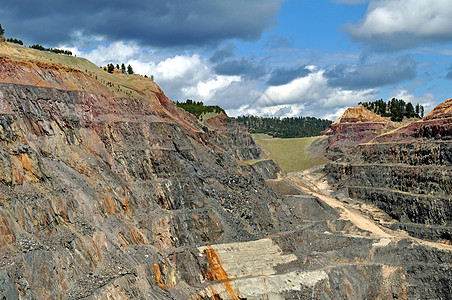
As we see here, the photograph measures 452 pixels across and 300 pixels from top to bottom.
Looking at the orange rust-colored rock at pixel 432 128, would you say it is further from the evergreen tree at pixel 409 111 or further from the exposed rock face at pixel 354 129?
the evergreen tree at pixel 409 111

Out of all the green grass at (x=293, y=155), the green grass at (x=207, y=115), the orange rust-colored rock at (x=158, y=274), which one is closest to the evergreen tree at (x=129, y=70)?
the green grass at (x=207, y=115)

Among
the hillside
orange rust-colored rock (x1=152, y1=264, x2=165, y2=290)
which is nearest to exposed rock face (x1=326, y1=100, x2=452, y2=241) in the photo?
→ the hillside

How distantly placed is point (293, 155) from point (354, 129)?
21.5 m

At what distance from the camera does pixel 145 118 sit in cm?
6638

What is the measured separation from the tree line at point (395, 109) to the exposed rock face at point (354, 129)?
5.87 metres

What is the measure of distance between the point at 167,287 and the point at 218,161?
109 feet

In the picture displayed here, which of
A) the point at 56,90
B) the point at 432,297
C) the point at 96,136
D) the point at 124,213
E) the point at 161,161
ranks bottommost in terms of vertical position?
the point at 432,297

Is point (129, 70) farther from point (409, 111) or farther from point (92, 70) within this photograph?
point (409, 111)

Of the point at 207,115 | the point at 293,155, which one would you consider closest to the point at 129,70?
the point at 207,115

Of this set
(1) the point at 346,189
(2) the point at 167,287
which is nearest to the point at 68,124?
(2) the point at 167,287

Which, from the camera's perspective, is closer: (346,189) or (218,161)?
(218,161)

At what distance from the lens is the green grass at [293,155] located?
142 m

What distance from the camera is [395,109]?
154 meters

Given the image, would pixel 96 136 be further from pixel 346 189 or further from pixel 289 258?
pixel 346 189
